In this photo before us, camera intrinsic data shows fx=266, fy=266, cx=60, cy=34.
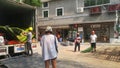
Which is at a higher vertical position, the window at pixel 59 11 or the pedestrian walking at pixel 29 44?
the window at pixel 59 11

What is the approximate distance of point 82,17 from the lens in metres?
36.1

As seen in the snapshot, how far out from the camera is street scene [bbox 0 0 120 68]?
11.7 meters

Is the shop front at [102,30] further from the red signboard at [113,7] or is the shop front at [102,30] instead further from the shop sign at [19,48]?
the shop sign at [19,48]

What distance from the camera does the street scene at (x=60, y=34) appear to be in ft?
38.3

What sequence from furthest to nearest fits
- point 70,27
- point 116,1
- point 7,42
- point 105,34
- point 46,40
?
1. point 70,27
2. point 105,34
3. point 116,1
4. point 7,42
5. point 46,40

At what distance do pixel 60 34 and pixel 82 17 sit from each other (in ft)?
17.2

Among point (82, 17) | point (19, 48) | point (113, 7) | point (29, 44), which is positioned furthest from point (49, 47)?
point (82, 17)

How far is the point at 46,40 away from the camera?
8422 mm

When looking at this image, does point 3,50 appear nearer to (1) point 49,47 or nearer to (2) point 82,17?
(1) point 49,47

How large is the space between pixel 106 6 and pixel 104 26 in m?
2.56

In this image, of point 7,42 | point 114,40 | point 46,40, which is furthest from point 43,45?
point 114,40

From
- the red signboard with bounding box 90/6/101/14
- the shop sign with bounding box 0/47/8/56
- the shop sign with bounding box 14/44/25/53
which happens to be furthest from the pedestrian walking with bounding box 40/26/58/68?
the red signboard with bounding box 90/6/101/14

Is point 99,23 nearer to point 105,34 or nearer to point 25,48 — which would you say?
point 105,34

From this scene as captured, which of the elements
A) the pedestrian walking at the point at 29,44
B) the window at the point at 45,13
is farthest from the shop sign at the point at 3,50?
the window at the point at 45,13
